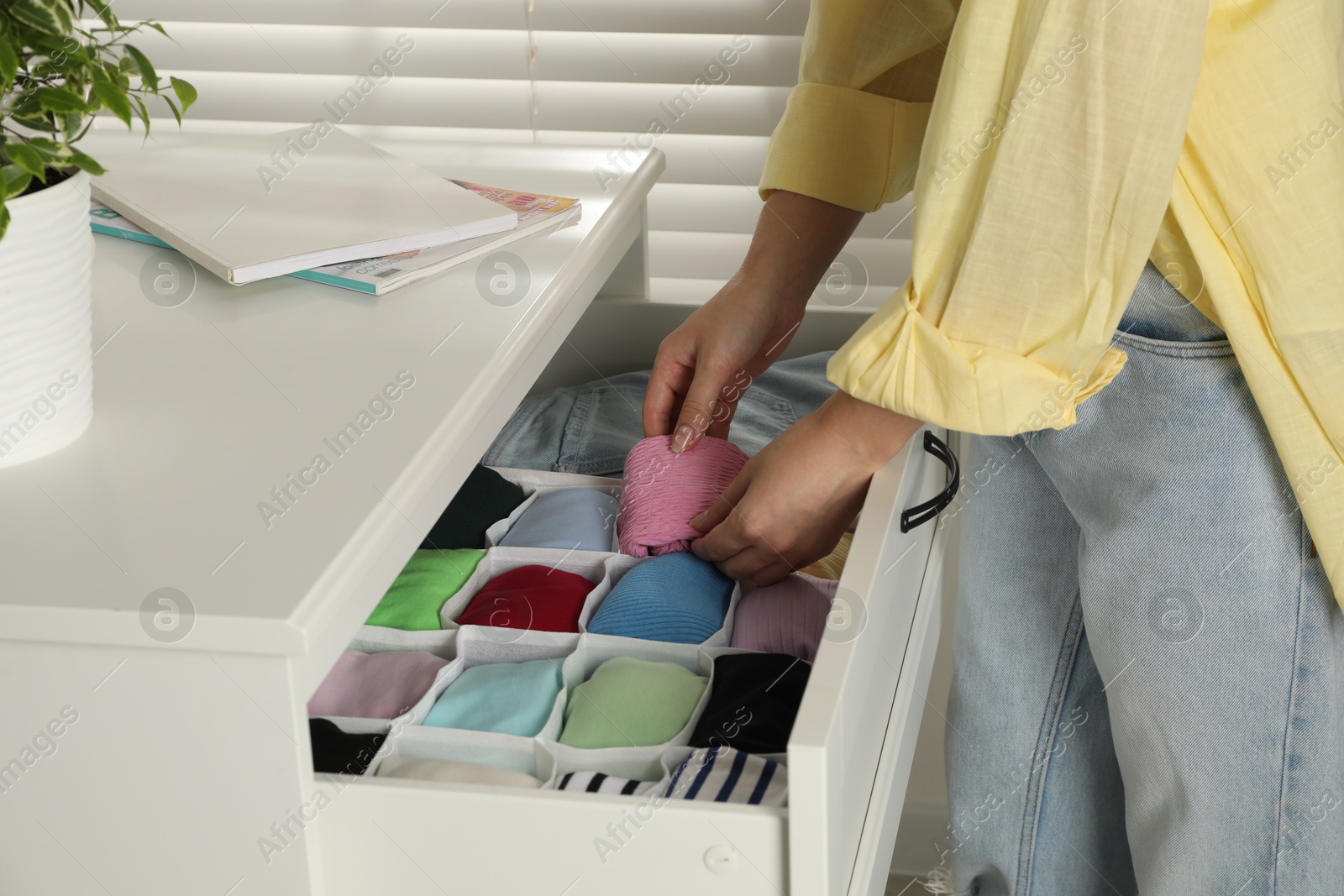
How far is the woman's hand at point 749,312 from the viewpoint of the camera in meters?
0.75

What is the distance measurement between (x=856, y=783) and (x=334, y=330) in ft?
1.24

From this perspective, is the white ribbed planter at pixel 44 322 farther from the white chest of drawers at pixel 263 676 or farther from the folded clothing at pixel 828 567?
the folded clothing at pixel 828 567

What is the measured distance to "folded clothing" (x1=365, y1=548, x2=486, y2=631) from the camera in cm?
66

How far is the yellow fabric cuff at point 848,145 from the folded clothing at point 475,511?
285 mm

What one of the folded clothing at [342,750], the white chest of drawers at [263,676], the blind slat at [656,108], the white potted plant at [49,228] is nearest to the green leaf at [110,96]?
the white potted plant at [49,228]

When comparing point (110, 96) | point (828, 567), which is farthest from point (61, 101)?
point (828, 567)

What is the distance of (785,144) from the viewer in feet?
2.50

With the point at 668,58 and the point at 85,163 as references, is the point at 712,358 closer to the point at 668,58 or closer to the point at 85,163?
the point at 85,163

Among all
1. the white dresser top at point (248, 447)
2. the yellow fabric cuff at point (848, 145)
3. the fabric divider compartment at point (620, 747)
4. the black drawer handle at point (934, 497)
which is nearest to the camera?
the white dresser top at point (248, 447)

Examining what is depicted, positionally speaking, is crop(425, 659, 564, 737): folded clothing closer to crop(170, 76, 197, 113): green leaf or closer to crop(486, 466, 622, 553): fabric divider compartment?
crop(486, 466, 622, 553): fabric divider compartment

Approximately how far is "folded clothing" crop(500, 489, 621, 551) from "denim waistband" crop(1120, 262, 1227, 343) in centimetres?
35

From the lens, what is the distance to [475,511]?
765 mm

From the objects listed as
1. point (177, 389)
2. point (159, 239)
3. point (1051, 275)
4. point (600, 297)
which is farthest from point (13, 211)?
point (600, 297)

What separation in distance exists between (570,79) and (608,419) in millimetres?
550
